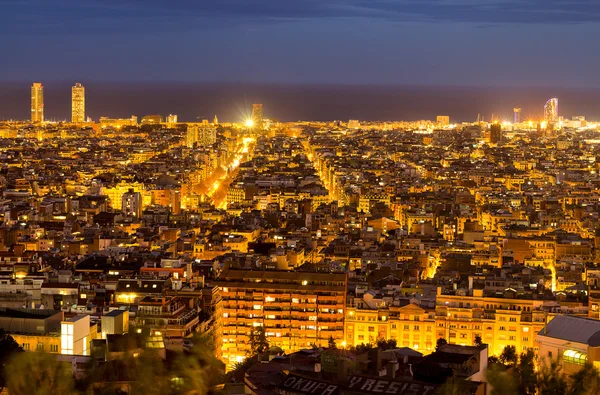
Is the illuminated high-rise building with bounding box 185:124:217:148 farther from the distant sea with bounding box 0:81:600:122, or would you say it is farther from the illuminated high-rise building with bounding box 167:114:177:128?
the distant sea with bounding box 0:81:600:122

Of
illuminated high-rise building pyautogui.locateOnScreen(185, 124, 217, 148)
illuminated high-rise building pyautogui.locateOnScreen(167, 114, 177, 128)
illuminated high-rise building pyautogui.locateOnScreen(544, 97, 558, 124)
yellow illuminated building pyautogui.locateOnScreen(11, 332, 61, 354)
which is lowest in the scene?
yellow illuminated building pyautogui.locateOnScreen(11, 332, 61, 354)

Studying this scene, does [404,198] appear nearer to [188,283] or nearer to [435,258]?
[435,258]

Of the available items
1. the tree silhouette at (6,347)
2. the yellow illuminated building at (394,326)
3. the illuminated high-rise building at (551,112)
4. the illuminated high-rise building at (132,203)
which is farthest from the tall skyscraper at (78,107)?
the tree silhouette at (6,347)

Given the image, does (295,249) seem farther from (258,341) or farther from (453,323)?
(258,341)

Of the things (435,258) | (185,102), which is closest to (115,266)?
(435,258)

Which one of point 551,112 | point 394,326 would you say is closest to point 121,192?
point 394,326

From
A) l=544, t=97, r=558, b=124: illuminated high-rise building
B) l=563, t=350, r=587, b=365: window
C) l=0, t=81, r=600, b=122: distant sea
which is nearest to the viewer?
l=563, t=350, r=587, b=365: window

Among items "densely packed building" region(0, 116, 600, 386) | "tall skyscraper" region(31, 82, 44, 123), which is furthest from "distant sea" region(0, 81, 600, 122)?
"densely packed building" region(0, 116, 600, 386)

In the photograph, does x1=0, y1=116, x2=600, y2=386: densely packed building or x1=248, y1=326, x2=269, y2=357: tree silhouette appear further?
x1=0, y1=116, x2=600, y2=386: densely packed building

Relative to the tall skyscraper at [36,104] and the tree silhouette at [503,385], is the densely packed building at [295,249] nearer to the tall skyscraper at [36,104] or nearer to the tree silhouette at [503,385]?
the tree silhouette at [503,385]

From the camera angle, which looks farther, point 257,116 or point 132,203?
point 257,116
